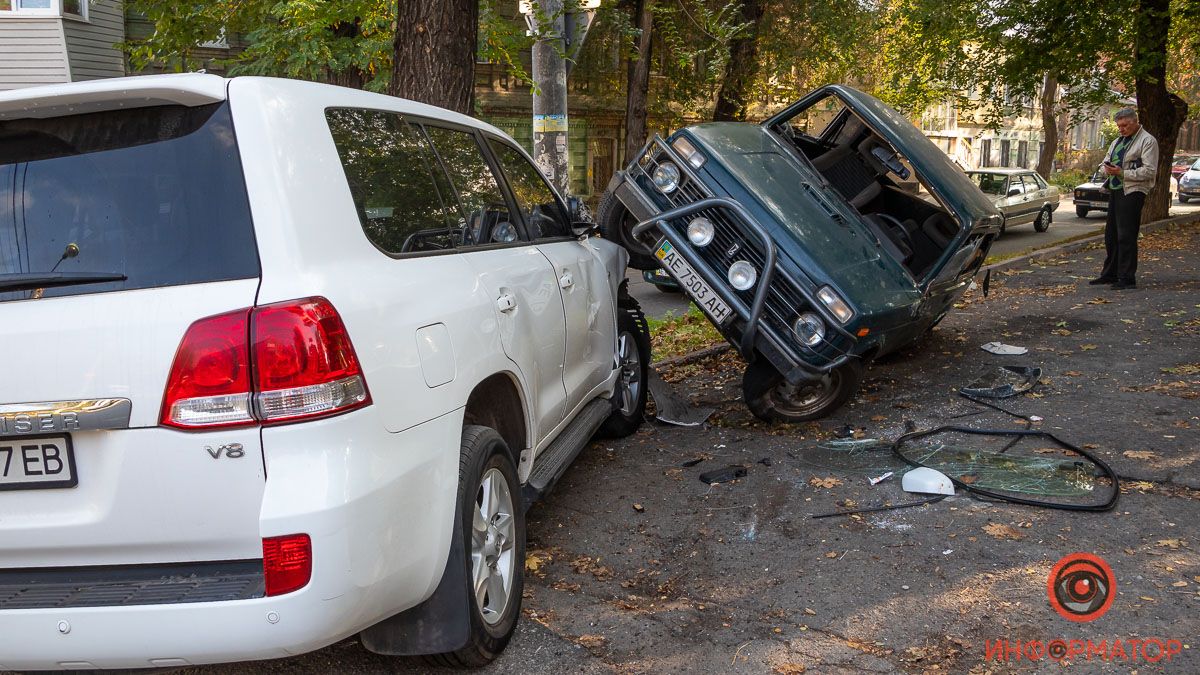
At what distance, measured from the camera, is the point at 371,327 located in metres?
2.67

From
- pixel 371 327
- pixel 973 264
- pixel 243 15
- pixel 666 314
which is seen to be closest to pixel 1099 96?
pixel 666 314

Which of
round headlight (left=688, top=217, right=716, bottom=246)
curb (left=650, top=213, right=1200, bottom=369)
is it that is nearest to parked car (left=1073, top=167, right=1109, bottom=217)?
curb (left=650, top=213, right=1200, bottom=369)

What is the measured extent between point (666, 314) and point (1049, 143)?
27162 mm

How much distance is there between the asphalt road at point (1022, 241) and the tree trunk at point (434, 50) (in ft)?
15.6

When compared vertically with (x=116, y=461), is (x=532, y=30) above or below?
above

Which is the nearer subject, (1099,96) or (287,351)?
(287,351)

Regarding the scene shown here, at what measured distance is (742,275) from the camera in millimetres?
5824

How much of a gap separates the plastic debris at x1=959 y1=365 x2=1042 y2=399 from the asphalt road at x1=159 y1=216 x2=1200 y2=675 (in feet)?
0.43

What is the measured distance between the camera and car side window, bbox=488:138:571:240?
→ 4707 millimetres

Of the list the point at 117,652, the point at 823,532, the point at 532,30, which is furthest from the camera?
the point at 532,30

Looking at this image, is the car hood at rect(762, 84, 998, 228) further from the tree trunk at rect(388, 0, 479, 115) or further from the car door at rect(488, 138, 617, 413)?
the car door at rect(488, 138, 617, 413)

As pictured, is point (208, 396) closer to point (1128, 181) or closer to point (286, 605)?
point (286, 605)

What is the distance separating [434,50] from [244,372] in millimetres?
5399

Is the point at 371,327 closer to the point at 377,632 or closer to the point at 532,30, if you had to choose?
the point at 377,632
